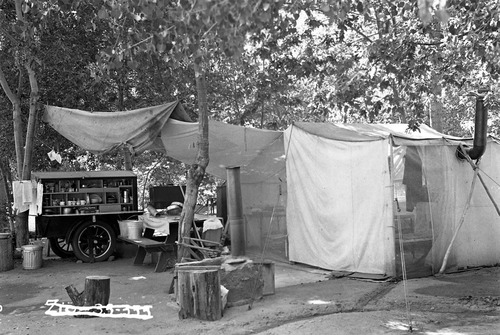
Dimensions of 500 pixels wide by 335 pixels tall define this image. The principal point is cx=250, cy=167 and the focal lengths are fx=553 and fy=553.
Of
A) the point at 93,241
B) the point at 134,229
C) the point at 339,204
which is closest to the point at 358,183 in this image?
the point at 339,204

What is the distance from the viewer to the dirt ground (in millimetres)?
6230

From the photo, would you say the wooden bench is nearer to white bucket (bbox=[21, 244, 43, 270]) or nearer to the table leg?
the table leg

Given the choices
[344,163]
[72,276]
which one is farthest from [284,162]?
[72,276]

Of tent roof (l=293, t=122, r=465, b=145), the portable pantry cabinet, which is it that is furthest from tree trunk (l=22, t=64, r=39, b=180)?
tent roof (l=293, t=122, r=465, b=145)

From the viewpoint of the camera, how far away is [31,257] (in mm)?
10641

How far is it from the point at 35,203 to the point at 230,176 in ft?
14.6

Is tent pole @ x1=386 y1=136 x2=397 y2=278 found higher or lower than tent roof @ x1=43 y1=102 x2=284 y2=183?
lower

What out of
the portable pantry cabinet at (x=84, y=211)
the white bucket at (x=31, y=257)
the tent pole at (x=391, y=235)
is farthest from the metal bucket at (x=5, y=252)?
the tent pole at (x=391, y=235)

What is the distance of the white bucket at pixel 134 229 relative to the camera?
1084cm

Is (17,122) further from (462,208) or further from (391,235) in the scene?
(462,208)

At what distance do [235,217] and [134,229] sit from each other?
2651 millimetres

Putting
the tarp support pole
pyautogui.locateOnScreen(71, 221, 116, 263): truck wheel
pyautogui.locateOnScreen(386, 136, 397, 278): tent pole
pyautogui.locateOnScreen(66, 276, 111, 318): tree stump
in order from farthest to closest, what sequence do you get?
pyautogui.locateOnScreen(71, 221, 116, 263): truck wheel
the tarp support pole
pyautogui.locateOnScreen(386, 136, 397, 278): tent pole
pyautogui.locateOnScreen(66, 276, 111, 318): tree stump

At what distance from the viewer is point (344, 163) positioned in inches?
368

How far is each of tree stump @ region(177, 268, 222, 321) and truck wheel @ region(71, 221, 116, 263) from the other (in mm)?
5065
